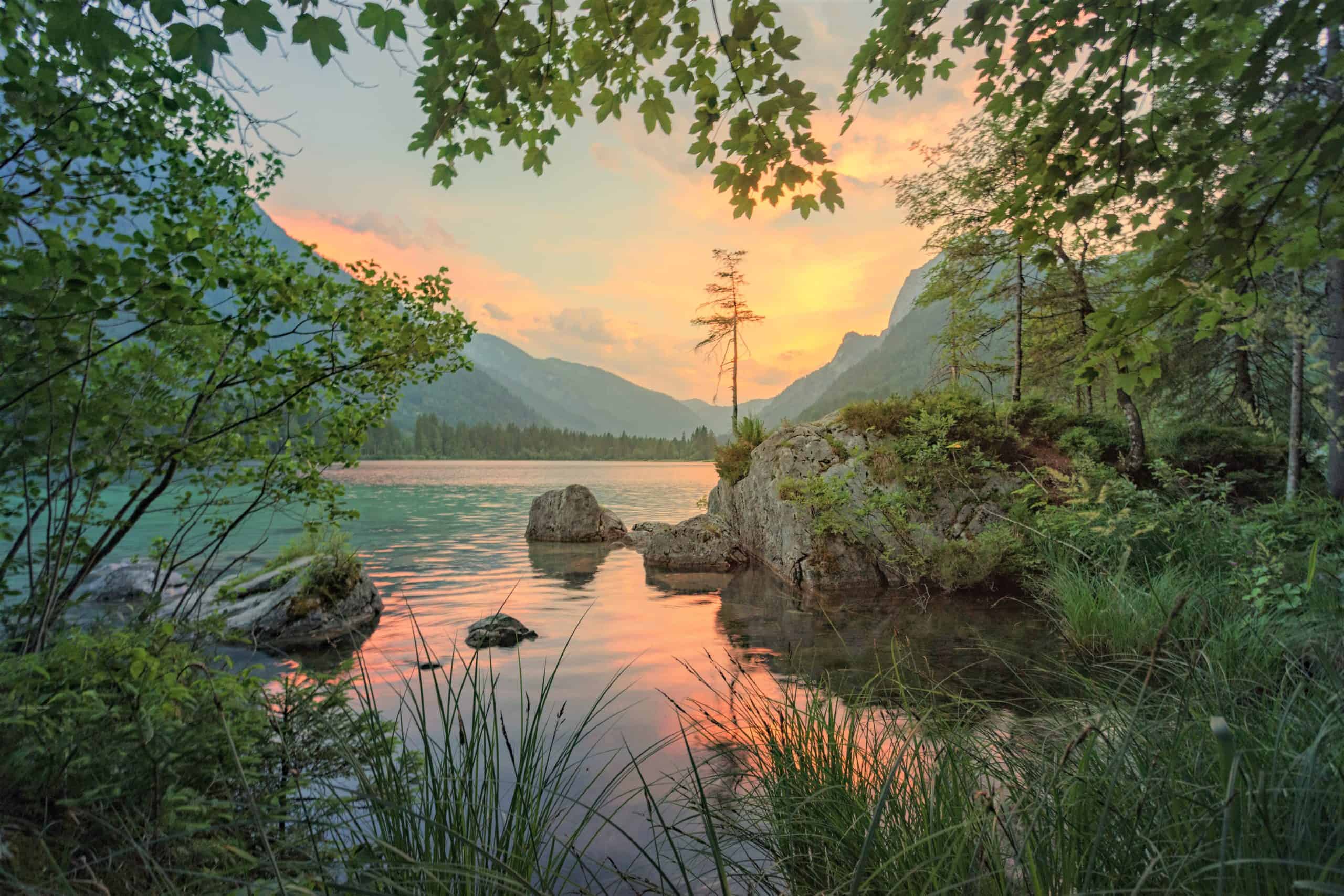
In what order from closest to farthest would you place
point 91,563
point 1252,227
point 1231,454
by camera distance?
point 1252,227 < point 91,563 < point 1231,454

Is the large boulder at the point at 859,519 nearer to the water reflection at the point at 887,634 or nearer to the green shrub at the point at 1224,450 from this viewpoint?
the water reflection at the point at 887,634

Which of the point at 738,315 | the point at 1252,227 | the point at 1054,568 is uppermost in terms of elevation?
the point at 738,315

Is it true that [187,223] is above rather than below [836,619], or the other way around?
above

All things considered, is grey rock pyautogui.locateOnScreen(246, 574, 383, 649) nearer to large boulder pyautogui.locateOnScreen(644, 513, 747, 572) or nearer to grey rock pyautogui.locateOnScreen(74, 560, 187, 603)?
grey rock pyautogui.locateOnScreen(74, 560, 187, 603)

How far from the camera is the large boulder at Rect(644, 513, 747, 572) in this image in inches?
516

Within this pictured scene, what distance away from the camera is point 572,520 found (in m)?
18.0

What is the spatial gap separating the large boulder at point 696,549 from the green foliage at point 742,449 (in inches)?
61.7

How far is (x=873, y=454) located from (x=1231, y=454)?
6.51m

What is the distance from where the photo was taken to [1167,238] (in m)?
3.15

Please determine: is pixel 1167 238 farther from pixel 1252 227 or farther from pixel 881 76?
pixel 881 76

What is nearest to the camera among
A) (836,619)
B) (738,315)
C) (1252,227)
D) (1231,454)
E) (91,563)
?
(1252,227)

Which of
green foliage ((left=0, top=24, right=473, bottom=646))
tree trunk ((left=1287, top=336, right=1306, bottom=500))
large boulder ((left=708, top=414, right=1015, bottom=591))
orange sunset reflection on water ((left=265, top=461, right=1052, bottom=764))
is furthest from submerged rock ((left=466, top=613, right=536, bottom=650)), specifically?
tree trunk ((left=1287, top=336, right=1306, bottom=500))

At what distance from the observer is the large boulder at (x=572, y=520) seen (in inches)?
708

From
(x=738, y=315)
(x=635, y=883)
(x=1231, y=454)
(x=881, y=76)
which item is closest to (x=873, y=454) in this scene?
(x=1231, y=454)
